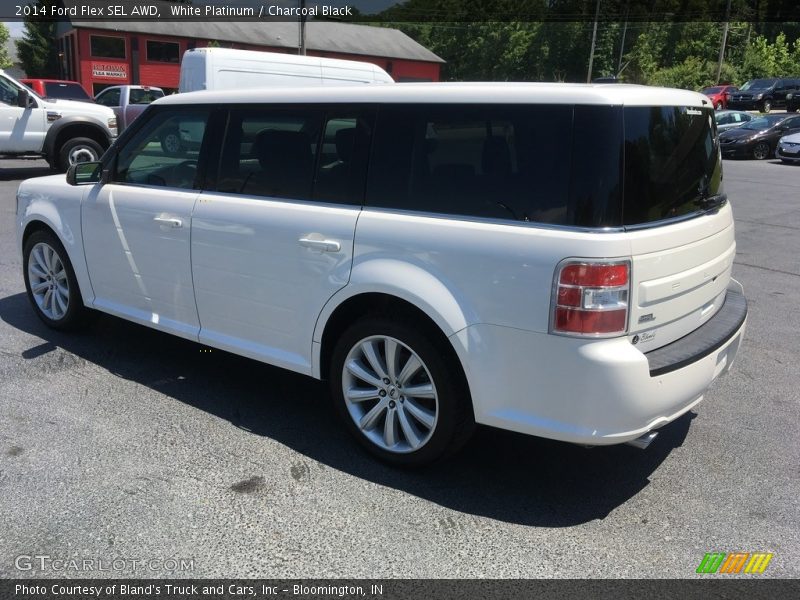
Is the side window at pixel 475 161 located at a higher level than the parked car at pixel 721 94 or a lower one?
lower

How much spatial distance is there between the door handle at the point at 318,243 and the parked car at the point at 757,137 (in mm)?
22911

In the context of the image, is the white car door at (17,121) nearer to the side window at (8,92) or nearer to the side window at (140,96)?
the side window at (8,92)

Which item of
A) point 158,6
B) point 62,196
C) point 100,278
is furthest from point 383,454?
point 158,6

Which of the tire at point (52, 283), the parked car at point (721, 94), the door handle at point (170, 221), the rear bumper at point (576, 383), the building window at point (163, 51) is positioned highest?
the building window at point (163, 51)

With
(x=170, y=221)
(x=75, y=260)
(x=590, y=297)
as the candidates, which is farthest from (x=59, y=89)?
(x=590, y=297)

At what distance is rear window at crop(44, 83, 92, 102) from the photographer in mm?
21719

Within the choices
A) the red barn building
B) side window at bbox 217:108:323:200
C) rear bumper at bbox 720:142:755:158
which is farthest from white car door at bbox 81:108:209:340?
the red barn building

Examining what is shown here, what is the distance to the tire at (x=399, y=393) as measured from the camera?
3.34m

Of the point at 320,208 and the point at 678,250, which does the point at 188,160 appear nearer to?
the point at 320,208

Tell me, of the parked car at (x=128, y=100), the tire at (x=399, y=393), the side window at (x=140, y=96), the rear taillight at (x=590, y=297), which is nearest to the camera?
the rear taillight at (x=590, y=297)

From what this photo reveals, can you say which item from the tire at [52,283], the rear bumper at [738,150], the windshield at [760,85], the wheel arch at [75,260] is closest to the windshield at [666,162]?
the wheel arch at [75,260]

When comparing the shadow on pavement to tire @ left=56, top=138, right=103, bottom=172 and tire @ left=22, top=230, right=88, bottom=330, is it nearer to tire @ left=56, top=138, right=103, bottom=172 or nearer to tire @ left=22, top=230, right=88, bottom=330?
tire @ left=22, top=230, right=88, bottom=330

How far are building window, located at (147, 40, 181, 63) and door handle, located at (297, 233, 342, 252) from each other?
1927 inches

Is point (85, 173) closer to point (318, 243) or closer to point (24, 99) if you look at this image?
point (318, 243)
